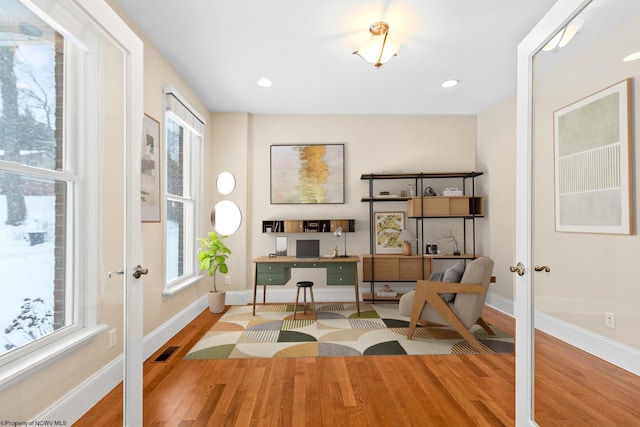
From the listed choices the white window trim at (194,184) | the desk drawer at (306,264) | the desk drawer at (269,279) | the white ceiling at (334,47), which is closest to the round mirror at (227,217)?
the white window trim at (194,184)

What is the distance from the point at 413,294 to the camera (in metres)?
3.34

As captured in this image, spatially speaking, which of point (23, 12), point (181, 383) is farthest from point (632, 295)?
point (181, 383)

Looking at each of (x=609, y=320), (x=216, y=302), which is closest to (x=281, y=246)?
(x=216, y=302)

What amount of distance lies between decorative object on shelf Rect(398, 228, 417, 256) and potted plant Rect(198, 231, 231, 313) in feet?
7.80

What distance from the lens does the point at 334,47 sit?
2.99m

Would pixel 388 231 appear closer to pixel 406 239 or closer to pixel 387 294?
pixel 406 239

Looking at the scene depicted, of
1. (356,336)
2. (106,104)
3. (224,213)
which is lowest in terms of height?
(356,336)

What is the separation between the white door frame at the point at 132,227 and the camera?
5.45 ft

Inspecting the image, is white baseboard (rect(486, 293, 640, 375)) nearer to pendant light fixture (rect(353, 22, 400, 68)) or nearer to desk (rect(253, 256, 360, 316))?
pendant light fixture (rect(353, 22, 400, 68))

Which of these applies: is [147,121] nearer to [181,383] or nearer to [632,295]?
[181,383]

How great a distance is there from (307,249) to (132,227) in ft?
9.26

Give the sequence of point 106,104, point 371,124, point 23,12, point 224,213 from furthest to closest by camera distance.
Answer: point 371,124, point 224,213, point 106,104, point 23,12

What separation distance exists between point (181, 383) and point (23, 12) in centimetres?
229

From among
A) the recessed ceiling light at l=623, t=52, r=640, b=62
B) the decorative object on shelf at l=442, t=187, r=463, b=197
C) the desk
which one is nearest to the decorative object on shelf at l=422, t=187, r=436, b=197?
the decorative object on shelf at l=442, t=187, r=463, b=197
